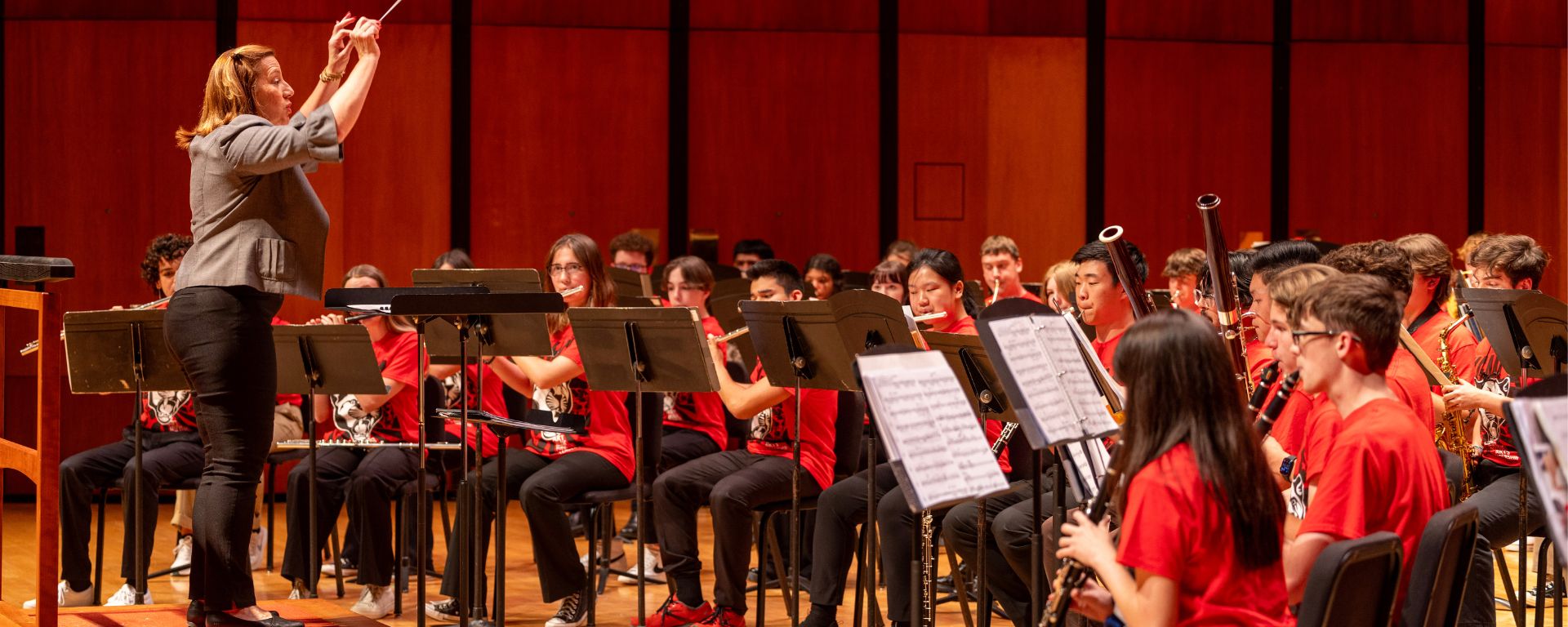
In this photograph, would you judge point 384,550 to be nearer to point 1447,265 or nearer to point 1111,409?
point 1111,409

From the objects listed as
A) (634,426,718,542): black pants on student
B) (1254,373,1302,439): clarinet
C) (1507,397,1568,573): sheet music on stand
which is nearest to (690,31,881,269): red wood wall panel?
(634,426,718,542): black pants on student

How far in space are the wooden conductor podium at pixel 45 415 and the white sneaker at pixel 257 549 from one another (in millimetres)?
2742

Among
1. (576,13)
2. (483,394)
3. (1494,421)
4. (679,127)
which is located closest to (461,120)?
(576,13)

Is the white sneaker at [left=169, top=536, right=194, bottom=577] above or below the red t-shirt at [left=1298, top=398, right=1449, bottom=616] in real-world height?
below

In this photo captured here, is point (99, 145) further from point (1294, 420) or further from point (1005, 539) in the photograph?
point (1294, 420)

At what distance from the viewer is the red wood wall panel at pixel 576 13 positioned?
7.79 m

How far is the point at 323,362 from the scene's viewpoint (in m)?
4.62

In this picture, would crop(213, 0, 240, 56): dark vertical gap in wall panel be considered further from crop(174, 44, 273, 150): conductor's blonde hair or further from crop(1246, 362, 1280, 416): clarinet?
crop(1246, 362, 1280, 416): clarinet

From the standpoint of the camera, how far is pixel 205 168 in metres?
3.12

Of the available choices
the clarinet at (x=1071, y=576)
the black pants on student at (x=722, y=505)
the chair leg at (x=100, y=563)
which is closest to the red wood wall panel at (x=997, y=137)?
the black pants on student at (x=722, y=505)

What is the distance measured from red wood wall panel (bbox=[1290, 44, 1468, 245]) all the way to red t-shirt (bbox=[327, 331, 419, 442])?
17.3 feet

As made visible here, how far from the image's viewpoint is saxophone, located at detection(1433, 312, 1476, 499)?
407cm

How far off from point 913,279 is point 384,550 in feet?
6.41

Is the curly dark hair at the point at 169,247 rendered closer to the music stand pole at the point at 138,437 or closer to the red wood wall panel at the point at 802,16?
the music stand pole at the point at 138,437
